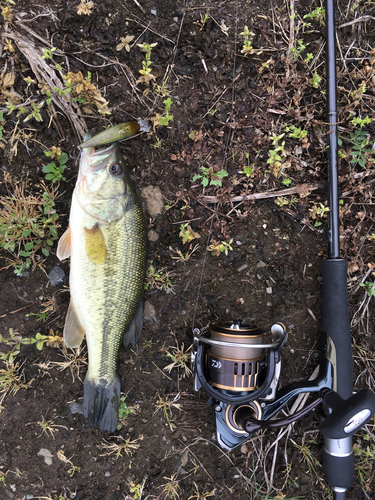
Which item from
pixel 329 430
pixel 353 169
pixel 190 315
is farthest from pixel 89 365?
pixel 353 169

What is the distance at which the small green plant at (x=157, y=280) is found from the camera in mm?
2602

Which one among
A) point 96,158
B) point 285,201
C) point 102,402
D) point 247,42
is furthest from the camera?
point 285,201

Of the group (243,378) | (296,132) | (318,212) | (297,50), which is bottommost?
(243,378)

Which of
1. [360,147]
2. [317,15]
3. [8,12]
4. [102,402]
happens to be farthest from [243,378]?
[8,12]

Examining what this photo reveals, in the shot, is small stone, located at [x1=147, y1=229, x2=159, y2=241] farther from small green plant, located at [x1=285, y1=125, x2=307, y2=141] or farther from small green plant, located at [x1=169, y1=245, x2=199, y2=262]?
small green plant, located at [x1=285, y1=125, x2=307, y2=141]

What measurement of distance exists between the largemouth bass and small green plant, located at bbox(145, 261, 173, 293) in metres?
0.23

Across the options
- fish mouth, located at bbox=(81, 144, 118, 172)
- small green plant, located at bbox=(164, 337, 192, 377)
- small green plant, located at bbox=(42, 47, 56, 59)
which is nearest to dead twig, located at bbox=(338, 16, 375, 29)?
fish mouth, located at bbox=(81, 144, 118, 172)

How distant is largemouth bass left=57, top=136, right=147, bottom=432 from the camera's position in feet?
7.14

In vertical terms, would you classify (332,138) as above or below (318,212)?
above

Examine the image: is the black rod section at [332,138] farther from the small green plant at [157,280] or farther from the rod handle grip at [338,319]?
the small green plant at [157,280]

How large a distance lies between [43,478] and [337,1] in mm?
4453

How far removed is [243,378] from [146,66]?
2339mm

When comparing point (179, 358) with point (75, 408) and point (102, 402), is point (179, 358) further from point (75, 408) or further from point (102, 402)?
point (75, 408)

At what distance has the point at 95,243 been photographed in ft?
7.20
